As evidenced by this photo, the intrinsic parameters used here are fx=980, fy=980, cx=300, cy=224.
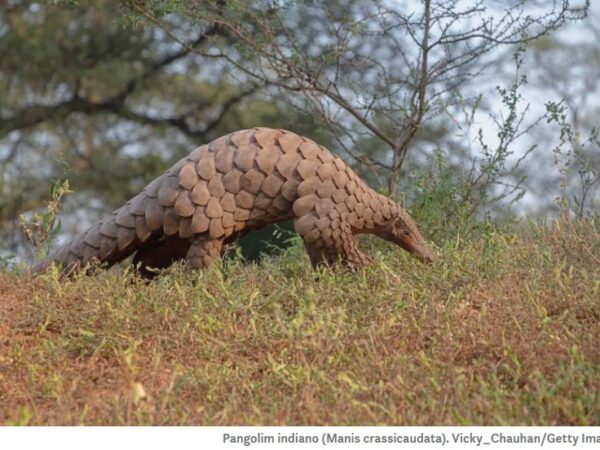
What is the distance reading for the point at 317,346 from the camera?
11.4ft

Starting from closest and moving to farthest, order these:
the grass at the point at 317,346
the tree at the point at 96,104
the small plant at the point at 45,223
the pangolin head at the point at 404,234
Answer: the grass at the point at 317,346 < the pangolin head at the point at 404,234 < the small plant at the point at 45,223 < the tree at the point at 96,104

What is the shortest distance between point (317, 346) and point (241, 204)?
1452 millimetres

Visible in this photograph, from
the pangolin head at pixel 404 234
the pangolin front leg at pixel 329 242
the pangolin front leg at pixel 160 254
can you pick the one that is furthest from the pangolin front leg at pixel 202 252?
the pangolin head at pixel 404 234

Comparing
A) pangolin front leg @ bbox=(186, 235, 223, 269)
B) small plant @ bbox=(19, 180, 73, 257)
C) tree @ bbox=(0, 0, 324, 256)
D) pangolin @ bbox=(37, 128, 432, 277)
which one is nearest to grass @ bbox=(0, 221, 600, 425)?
pangolin front leg @ bbox=(186, 235, 223, 269)

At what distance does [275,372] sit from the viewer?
11.4ft

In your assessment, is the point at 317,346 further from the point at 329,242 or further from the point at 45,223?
the point at 45,223

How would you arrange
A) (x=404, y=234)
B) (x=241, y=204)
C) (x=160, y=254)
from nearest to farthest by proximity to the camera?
(x=241, y=204) → (x=160, y=254) → (x=404, y=234)

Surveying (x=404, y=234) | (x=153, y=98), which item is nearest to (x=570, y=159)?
(x=404, y=234)

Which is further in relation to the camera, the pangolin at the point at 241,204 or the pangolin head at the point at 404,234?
the pangolin head at the point at 404,234

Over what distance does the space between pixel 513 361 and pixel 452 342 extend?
0.97 ft

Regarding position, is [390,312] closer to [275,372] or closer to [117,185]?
[275,372]

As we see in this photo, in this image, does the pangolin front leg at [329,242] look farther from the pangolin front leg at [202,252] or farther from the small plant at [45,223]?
the small plant at [45,223]

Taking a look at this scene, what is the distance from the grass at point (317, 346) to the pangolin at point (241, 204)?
0.60 ft

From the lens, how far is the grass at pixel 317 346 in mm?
3166
